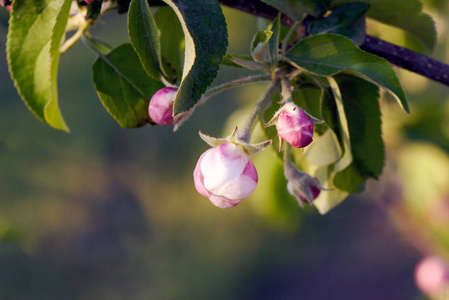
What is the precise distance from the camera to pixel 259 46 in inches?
17.0

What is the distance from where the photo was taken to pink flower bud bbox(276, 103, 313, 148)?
0.41 m

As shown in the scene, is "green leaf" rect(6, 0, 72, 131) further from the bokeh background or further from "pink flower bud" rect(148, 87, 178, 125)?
the bokeh background

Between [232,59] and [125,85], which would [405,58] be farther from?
[125,85]

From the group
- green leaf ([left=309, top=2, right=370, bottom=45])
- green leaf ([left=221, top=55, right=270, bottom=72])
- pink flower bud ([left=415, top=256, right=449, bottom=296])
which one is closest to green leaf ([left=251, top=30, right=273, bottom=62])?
green leaf ([left=221, top=55, right=270, bottom=72])

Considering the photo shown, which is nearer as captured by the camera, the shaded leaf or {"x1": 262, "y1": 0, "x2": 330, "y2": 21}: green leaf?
{"x1": 262, "y1": 0, "x2": 330, "y2": 21}: green leaf

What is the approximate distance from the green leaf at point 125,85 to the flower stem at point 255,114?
4.7 inches

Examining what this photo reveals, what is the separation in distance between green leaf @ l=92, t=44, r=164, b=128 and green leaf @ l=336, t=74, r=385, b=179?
0.71 feet

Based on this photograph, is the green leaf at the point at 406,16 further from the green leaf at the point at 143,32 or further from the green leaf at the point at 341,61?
the green leaf at the point at 143,32

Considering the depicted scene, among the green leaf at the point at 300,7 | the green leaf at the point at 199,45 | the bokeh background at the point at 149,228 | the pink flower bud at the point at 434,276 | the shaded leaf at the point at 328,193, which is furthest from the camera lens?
the bokeh background at the point at 149,228

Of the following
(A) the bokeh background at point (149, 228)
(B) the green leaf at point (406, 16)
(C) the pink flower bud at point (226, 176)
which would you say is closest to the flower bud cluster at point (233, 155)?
(C) the pink flower bud at point (226, 176)

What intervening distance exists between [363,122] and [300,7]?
0.15 metres

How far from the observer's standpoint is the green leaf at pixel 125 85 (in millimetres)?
525

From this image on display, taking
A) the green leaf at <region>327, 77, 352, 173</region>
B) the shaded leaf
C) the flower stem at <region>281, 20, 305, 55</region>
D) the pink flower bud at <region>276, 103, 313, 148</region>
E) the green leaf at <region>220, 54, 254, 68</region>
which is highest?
the green leaf at <region>220, 54, 254, 68</region>

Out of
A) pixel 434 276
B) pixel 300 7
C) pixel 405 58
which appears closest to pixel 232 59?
pixel 300 7
